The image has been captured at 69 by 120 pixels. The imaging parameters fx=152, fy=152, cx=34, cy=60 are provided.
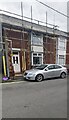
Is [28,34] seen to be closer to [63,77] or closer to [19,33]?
[19,33]

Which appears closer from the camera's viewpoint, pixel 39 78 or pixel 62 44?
pixel 39 78

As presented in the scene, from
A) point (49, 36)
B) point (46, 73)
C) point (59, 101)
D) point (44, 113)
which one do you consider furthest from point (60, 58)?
point (44, 113)

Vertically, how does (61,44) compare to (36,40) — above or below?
below

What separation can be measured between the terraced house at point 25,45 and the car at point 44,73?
2316 millimetres

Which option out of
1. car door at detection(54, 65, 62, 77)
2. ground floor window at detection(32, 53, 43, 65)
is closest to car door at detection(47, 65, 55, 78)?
car door at detection(54, 65, 62, 77)

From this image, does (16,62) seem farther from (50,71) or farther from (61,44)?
(61,44)

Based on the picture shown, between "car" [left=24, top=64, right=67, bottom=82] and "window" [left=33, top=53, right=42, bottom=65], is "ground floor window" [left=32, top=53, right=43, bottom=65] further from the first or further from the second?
"car" [left=24, top=64, right=67, bottom=82]

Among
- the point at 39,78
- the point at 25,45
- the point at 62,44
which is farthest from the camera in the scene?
the point at 62,44

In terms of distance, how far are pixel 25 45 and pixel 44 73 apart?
5.44 meters

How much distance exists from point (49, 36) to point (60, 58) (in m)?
4.07

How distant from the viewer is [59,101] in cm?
621

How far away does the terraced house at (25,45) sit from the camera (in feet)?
48.6

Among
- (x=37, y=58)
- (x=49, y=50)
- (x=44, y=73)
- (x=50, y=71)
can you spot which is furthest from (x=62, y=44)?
(x=44, y=73)

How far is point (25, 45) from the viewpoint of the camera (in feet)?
56.5
